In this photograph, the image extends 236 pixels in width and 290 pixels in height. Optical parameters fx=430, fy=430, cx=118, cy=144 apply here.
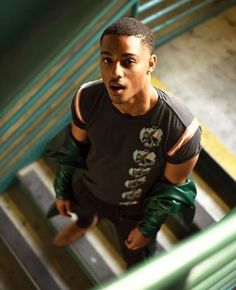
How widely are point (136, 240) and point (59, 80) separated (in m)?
1.16

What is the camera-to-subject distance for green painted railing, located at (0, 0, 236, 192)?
2.23m

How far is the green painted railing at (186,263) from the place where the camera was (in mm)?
869

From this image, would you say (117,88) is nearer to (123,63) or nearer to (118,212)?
(123,63)

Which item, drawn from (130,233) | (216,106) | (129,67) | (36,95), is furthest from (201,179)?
(129,67)

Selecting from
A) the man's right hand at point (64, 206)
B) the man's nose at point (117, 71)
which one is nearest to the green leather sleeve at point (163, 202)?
the man's right hand at point (64, 206)

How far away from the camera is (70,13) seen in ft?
7.47

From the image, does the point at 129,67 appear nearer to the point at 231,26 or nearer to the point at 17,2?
the point at 17,2

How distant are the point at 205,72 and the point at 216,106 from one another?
0.29m

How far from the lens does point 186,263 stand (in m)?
0.90

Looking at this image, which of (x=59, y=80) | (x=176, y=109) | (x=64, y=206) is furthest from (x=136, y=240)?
(x=59, y=80)

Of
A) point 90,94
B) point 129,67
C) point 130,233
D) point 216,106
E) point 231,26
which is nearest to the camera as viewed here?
point 129,67

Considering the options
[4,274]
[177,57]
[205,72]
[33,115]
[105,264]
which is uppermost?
[33,115]

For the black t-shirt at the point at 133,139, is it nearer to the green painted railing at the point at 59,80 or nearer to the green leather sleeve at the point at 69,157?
the green leather sleeve at the point at 69,157

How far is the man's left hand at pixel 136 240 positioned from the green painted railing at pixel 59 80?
92 centimetres
